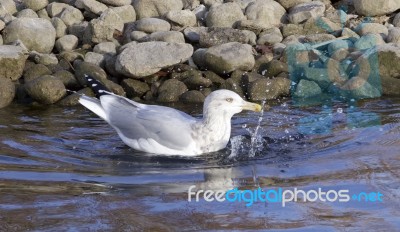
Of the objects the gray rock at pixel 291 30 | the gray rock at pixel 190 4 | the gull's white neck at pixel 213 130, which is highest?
the gray rock at pixel 190 4

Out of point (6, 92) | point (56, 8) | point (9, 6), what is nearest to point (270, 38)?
point (56, 8)

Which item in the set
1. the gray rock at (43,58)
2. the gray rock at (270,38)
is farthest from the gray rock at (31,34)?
the gray rock at (270,38)

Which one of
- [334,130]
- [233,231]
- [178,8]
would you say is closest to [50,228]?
[233,231]

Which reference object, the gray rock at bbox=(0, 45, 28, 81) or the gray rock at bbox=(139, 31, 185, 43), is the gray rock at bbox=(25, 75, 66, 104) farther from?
the gray rock at bbox=(139, 31, 185, 43)

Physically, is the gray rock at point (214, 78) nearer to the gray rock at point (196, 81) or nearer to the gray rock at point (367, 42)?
the gray rock at point (196, 81)

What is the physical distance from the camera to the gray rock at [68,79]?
39.0 ft

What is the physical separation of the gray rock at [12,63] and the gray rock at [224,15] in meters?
3.05

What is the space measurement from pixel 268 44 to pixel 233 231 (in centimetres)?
744

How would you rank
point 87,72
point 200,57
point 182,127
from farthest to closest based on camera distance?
1. point 200,57
2. point 87,72
3. point 182,127

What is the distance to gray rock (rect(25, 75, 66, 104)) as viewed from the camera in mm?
11352

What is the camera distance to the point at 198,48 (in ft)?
41.9

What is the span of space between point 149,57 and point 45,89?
4.98 feet

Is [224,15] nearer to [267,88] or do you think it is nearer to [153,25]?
[153,25]

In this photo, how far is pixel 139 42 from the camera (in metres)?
12.7
